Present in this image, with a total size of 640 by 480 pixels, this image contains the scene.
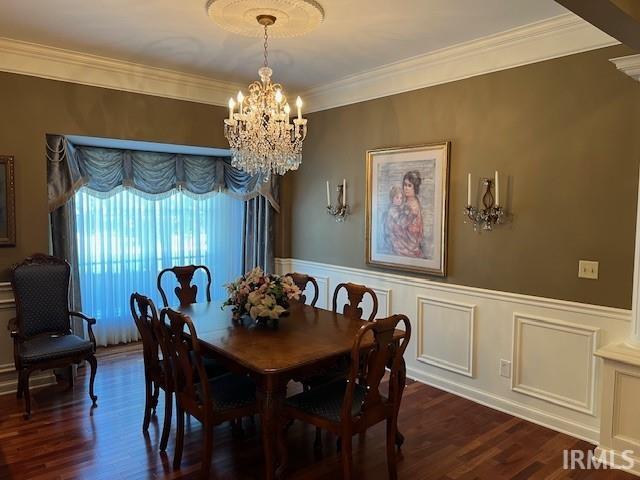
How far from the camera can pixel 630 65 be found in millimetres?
2627

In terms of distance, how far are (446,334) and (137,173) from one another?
3569 mm

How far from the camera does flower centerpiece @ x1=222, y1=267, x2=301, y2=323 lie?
9.79 ft

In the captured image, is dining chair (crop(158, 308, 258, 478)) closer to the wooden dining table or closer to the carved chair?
the wooden dining table

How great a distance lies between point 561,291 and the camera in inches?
127

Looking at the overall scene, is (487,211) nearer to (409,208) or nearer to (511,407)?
(409,208)

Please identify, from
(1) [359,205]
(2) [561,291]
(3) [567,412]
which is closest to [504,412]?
(3) [567,412]

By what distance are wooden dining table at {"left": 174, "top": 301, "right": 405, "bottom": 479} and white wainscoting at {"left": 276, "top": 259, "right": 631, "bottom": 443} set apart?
1.05 m

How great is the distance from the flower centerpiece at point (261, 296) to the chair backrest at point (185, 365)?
44cm

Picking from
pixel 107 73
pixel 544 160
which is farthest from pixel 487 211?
pixel 107 73

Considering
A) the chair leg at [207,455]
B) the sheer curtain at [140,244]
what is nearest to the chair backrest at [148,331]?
the chair leg at [207,455]

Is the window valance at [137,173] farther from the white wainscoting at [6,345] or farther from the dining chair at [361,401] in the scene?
the dining chair at [361,401]

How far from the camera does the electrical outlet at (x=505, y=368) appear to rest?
354 centimetres

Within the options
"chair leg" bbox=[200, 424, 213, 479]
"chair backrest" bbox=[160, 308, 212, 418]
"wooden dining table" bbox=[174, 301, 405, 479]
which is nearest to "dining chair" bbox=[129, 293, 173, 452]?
"chair backrest" bbox=[160, 308, 212, 418]

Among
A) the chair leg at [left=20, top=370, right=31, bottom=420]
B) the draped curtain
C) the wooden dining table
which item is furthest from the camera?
the draped curtain
